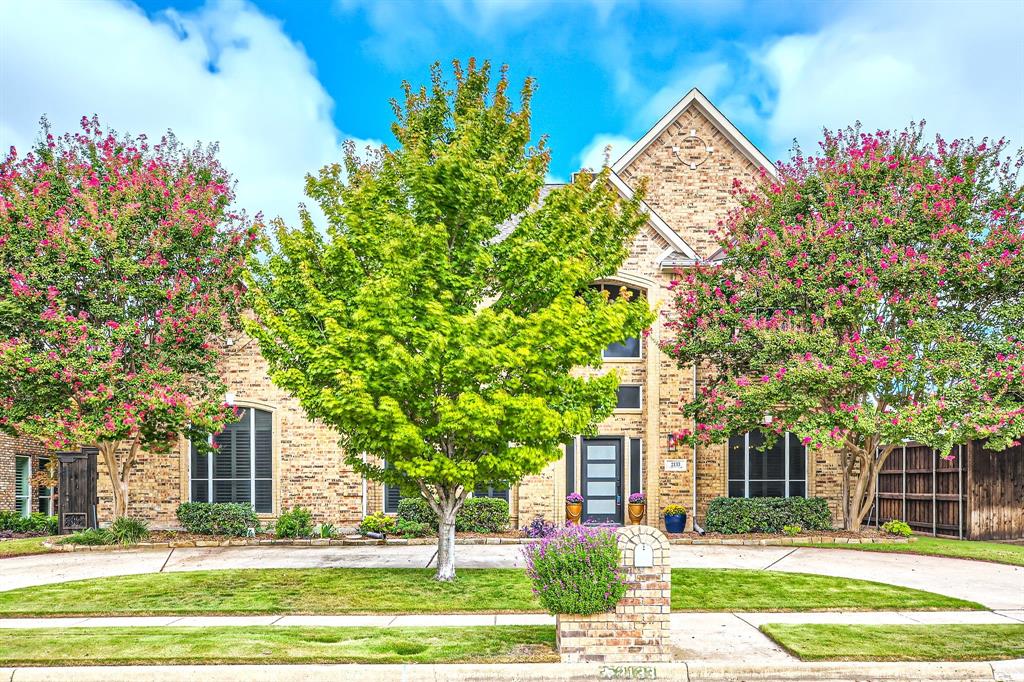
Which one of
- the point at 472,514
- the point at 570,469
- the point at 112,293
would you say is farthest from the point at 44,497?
the point at 570,469

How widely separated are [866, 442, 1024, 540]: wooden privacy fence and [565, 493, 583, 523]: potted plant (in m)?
8.51

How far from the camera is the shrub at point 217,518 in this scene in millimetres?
20266

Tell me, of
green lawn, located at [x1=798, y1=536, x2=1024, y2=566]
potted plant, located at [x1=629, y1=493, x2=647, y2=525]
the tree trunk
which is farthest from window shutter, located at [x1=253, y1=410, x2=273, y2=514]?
green lawn, located at [x1=798, y1=536, x2=1024, y2=566]

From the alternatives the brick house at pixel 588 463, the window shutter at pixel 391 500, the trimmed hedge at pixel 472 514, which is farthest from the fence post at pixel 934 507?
the window shutter at pixel 391 500

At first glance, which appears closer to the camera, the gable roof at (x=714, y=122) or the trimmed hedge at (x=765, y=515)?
the trimmed hedge at (x=765, y=515)

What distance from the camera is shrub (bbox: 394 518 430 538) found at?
19719mm

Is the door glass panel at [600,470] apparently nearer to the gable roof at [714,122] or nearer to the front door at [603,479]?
the front door at [603,479]

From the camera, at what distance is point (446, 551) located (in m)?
14.0

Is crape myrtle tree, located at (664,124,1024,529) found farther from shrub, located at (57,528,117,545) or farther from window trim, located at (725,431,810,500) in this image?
shrub, located at (57,528,117,545)

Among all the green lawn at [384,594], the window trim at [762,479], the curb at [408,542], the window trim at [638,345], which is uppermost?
the window trim at [638,345]

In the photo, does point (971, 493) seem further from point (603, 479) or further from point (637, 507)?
point (603, 479)

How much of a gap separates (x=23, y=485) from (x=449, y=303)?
22.0 meters

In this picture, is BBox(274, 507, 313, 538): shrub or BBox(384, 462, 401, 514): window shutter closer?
BBox(274, 507, 313, 538): shrub

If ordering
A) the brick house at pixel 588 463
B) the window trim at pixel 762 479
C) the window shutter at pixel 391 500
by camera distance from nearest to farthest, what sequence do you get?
the brick house at pixel 588 463, the window shutter at pixel 391 500, the window trim at pixel 762 479
